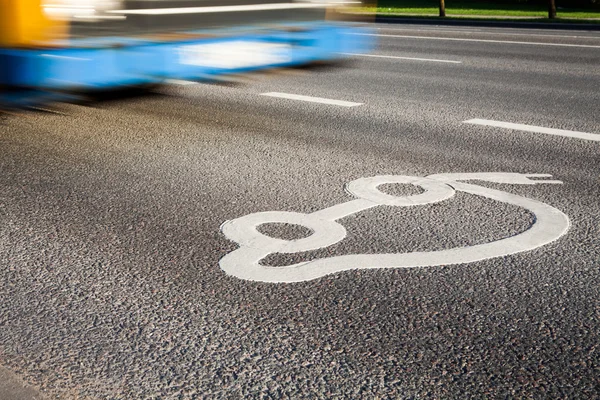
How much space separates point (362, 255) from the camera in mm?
3369

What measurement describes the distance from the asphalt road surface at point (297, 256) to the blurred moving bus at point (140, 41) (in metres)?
0.39

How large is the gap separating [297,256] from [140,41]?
134 inches

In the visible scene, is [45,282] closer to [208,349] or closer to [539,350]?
[208,349]

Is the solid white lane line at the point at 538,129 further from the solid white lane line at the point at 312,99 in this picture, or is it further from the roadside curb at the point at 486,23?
the roadside curb at the point at 486,23

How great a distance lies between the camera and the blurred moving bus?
5566mm

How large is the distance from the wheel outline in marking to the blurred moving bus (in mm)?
2416

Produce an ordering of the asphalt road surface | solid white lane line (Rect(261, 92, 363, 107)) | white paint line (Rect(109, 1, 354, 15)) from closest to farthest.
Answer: the asphalt road surface
white paint line (Rect(109, 1, 354, 15))
solid white lane line (Rect(261, 92, 363, 107))

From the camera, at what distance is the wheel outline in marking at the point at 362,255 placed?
126 inches

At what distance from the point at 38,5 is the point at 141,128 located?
1.18m

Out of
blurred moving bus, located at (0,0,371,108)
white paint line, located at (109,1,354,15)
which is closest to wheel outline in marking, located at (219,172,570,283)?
blurred moving bus, located at (0,0,371,108)

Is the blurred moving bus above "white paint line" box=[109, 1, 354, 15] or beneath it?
beneath

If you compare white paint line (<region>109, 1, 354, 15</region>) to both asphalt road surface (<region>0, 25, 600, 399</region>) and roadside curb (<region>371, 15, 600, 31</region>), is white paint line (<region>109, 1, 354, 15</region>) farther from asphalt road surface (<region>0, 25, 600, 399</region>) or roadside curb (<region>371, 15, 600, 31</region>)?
roadside curb (<region>371, 15, 600, 31</region>)

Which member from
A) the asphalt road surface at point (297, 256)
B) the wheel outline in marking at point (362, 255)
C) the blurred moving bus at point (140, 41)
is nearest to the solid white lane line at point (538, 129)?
the asphalt road surface at point (297, 256)

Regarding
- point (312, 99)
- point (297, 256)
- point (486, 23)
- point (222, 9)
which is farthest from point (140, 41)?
point (486, 23)
